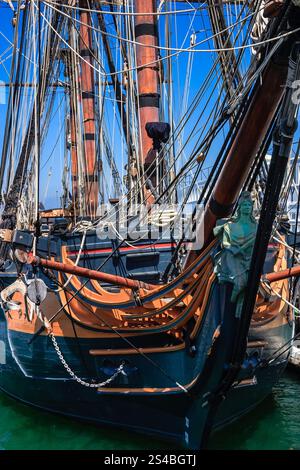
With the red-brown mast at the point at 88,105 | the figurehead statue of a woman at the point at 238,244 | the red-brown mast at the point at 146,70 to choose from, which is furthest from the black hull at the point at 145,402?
the red-brown mast at the point at 88,105

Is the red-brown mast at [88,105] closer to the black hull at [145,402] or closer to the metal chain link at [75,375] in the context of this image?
the black hull at [145,402]

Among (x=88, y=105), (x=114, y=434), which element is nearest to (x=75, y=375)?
(x=114, y=434)

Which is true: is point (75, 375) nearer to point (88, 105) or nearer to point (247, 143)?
point (247, 143)

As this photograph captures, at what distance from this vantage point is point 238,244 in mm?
5871

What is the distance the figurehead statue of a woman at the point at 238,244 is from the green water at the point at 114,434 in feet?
10.1

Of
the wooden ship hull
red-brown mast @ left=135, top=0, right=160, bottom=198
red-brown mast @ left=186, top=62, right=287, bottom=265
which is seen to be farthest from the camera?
red-brown mast @ left=135, top=0, right=160, bottom=198

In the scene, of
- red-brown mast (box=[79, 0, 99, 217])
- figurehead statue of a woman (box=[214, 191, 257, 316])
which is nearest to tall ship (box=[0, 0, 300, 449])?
figurehead statue of a woman (box=[214, 191, 257, 316])

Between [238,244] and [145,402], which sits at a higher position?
[238,244]

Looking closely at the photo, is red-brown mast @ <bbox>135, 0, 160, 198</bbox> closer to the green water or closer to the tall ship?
the tall ship

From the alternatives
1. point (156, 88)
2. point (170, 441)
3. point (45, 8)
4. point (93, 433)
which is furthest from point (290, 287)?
point (45, 8)

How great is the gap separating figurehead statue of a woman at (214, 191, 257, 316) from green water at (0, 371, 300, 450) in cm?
307

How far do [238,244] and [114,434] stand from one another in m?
3.91

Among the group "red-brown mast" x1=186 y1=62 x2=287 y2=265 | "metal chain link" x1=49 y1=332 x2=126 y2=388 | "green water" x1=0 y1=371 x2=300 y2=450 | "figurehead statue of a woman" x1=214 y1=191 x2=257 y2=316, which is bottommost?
"green water" x1=0 y1=371 x2=300 y2=450

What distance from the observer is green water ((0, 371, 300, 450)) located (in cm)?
772
